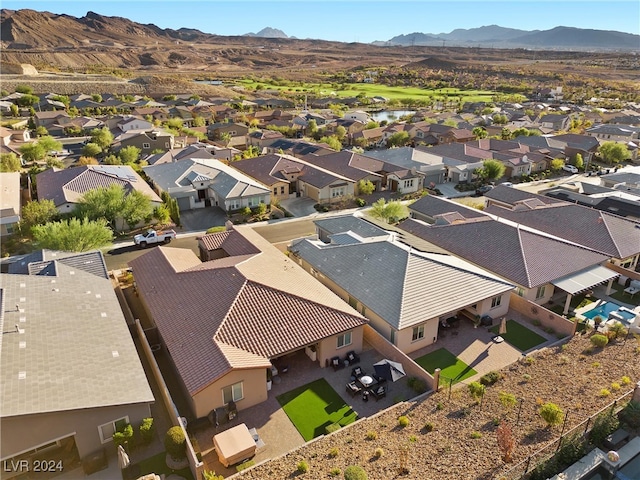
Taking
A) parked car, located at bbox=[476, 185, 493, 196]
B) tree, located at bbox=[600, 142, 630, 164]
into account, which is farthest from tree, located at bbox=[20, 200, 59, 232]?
tree, located at bbox=[600, 142, 630, 164]

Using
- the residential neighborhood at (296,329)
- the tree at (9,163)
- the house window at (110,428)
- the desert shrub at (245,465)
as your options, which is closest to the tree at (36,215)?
the residential neighborhood at (296,329)

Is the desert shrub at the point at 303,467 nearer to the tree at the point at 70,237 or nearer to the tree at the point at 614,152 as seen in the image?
the tree at the point at 70,237

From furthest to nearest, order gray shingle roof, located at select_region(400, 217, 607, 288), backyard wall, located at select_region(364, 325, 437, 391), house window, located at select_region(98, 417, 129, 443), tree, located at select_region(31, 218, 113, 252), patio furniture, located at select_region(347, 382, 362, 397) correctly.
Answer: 1. tree, located at select_region(31, 218, 113, 252)
2. gray shingle roof, located at select_region(400, 217, 607, 288)
3. backyard wall, located at select_region(364, 325, 437, 391)
4. patio furniture, located at select_region(347, 382, 362, 397)
5. house window, located at select_region(98, 417, 129, 443)

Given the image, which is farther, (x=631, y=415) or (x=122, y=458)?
(x=631, y=415)

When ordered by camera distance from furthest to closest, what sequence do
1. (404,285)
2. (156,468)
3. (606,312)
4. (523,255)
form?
1. (523,255)
2. (606,312)
3. (404,285)
4. (156,468)

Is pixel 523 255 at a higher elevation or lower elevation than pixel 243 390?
higher

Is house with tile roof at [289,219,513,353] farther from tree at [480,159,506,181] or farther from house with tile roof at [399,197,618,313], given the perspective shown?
tree at [480,159,506,181]

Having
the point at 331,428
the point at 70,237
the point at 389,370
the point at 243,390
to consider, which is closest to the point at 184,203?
the point at 70,237

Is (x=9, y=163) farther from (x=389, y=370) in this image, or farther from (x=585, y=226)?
(x=585, y=226)
